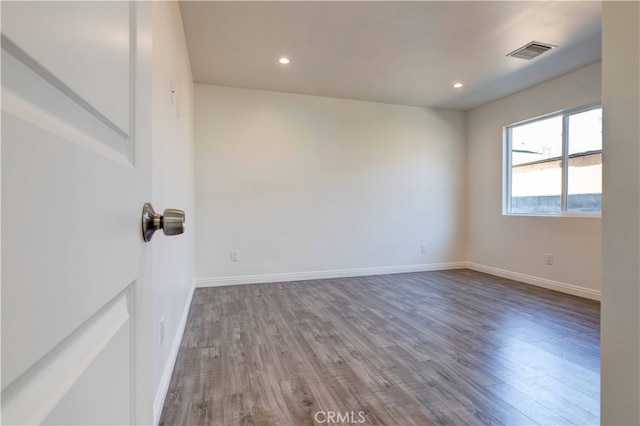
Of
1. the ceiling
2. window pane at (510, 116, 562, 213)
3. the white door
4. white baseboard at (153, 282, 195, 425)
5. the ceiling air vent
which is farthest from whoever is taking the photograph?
window pane at (510, 116, 562, 213)

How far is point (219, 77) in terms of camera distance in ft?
11.5

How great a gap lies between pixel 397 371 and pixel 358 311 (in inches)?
41.9

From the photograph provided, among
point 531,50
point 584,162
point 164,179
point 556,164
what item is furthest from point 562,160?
point 164,179

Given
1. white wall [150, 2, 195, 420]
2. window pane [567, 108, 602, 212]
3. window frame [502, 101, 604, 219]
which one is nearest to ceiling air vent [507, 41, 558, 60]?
window frame [502, 101, 604, 219]

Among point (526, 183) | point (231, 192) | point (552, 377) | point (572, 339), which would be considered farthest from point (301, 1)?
point (526, 183)

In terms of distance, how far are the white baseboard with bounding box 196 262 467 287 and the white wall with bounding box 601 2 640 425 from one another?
11.2 feet

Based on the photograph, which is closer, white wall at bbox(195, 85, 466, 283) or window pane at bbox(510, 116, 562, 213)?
window pane at bbox(510, 116, 562, 213)

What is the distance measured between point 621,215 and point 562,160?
353 centimetres

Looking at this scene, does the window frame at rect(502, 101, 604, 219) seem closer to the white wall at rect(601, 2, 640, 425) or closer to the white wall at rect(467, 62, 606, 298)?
the white wall at rect(467, 62, 606, 298)

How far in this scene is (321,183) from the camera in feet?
13.7

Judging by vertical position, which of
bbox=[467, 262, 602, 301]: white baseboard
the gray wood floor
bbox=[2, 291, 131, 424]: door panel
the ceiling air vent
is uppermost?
the ceiling air vent

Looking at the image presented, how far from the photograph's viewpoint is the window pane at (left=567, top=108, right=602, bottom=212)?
10.6 feet

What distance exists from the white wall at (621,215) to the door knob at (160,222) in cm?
106

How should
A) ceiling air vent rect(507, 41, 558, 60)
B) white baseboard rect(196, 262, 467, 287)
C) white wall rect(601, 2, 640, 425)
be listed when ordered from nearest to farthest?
white wall rect(601, 2, 640, 425), ceiling air vent rect(507, 41, 558, 60), white baseboard rect(196, 262, 467, 287)
